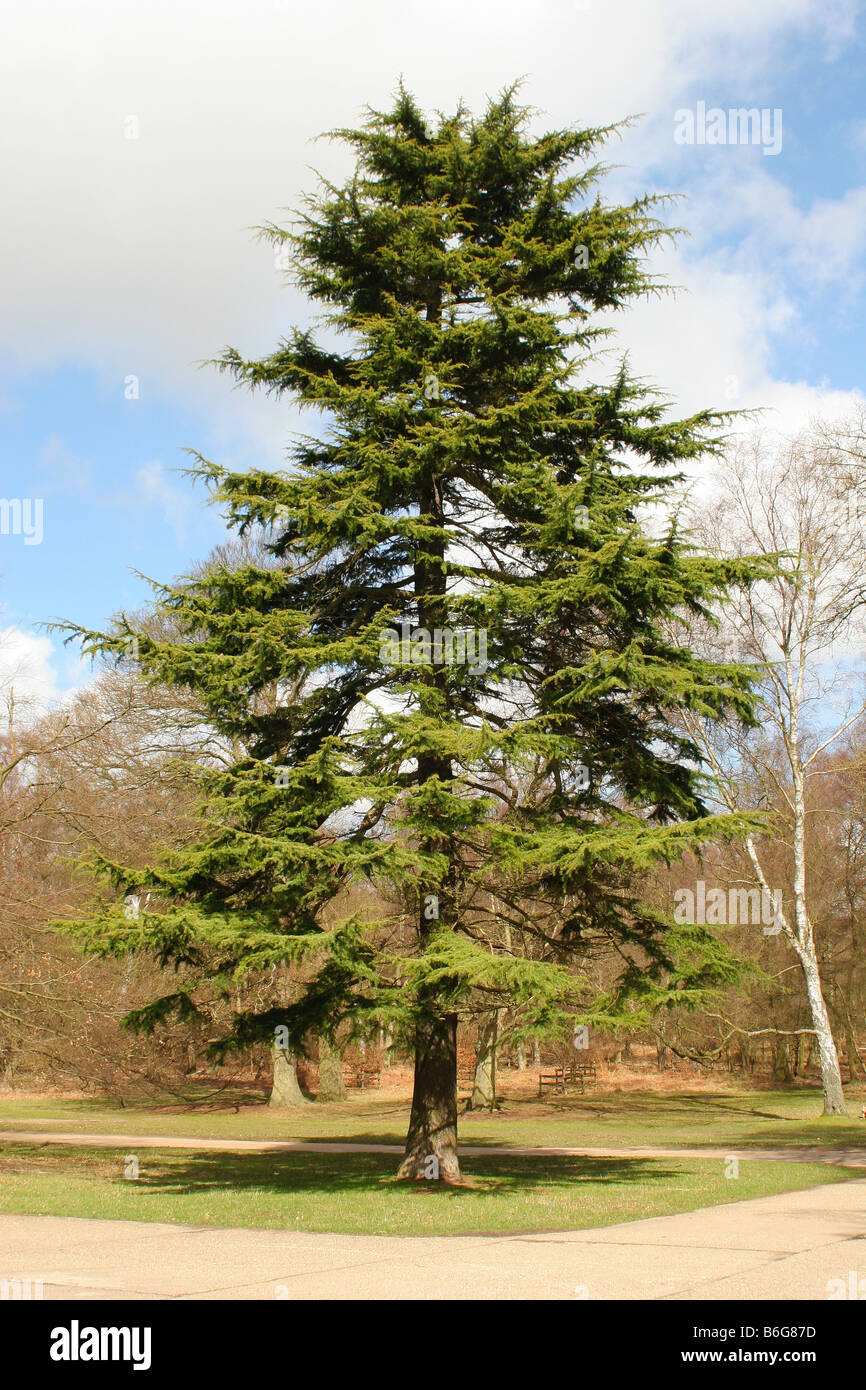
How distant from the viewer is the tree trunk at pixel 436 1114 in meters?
13.6

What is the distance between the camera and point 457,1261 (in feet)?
25.6

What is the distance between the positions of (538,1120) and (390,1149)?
820cm

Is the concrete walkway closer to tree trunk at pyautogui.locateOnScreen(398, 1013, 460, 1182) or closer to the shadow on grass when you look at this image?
the shadow on grass

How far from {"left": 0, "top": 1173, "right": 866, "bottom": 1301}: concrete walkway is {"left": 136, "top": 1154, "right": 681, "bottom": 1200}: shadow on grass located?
10.5ft

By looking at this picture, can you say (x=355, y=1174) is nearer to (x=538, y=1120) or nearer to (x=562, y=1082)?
(x=538, y=1120)

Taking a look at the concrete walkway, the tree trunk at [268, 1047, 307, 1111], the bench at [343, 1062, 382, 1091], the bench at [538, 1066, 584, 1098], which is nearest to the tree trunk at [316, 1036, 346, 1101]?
the tree trunk at [268, 1047, 307, 1111]

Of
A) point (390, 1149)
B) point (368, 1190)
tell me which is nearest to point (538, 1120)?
point (390, 1149)

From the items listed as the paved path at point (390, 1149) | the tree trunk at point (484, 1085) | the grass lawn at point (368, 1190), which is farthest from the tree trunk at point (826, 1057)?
the grass lawn at point (368, 1190)

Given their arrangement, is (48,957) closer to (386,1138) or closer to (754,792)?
(386,1138)

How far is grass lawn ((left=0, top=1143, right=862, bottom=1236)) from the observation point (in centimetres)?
1059

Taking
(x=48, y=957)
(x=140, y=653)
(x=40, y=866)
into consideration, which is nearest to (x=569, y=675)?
(x=140, y=653)

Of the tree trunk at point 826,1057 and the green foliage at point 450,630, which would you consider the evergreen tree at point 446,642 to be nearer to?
the green foliage at point 450,630

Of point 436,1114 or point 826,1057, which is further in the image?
point 826,1057

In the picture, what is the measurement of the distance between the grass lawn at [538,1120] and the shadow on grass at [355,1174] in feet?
13.1
